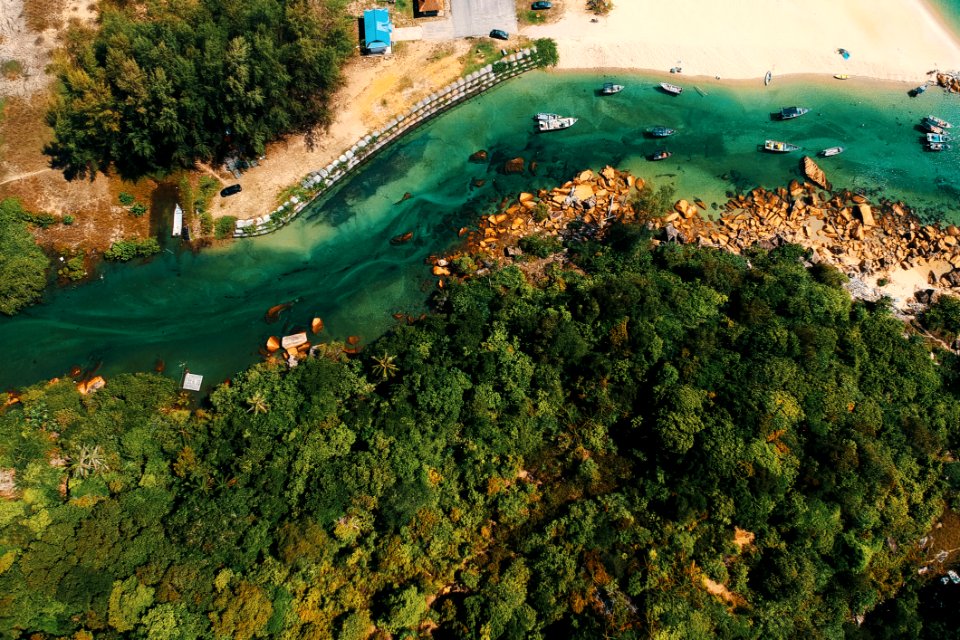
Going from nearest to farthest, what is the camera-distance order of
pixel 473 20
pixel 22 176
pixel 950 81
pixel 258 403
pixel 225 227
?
pixel 258 403 < pixel 22 176 < pixel 225 227 < pixel 473 20 < pixel 950 81

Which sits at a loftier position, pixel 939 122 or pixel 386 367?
pixel 939 122

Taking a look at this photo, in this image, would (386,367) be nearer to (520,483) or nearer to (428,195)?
(520,483)

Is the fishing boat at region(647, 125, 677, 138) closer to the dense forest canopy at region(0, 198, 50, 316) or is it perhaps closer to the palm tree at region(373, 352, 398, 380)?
the palm tree at region(373, 352, 398, 380)

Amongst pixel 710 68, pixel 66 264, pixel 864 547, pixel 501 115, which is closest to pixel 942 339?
pixel 864 547

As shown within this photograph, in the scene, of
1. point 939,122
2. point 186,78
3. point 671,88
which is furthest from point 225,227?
point 939,122

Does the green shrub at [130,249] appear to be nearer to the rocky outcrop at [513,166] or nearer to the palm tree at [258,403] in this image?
the palm tree at [258,403]

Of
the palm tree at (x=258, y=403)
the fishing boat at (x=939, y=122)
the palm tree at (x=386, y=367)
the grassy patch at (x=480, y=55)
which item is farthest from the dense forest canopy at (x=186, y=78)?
the fishing boat at (x=939, y=122)

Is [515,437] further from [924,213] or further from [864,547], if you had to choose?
[924,213]
